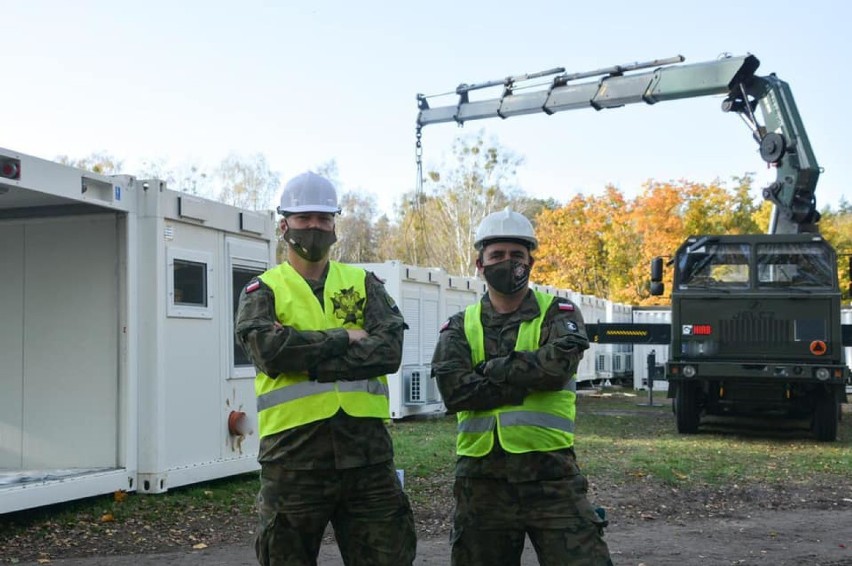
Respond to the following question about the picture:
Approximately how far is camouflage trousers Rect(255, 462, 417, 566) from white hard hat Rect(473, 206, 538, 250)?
1098 mm

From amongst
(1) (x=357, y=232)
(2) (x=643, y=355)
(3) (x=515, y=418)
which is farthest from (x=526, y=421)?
(1) (x=357, y=232)

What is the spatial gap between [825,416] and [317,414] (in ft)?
38.0

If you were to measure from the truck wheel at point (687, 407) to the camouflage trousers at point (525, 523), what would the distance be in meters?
10.7

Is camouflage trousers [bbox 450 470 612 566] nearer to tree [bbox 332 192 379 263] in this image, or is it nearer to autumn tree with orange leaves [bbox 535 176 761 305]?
autumn tree with orange leaves [bbox 535 176 761 305]

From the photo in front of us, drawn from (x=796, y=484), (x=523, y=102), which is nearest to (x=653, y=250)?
(x=523, y=102)

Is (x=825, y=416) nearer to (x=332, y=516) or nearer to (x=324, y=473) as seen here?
(x=332, y=516)

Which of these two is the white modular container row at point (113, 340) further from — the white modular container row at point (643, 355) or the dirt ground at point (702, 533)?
the white modular container row at point (643, 355)

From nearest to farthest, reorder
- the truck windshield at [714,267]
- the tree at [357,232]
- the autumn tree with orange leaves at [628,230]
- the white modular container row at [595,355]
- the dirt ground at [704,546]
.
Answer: the dirt ground at [704,546], the truck windshield at [714,267], the white modular container row at [595,355], the autumn tree with orange leaves at [628,230], the tree at [357,232]

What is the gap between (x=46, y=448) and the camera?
8.22m

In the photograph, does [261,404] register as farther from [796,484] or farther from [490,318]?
[796,484]

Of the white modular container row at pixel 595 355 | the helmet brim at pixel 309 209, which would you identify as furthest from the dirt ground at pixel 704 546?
the white modular container row at pixel 595 355

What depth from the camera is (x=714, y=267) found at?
1420cm

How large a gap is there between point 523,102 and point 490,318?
1710 cm

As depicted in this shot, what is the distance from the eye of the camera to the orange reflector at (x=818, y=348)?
1329 cm
